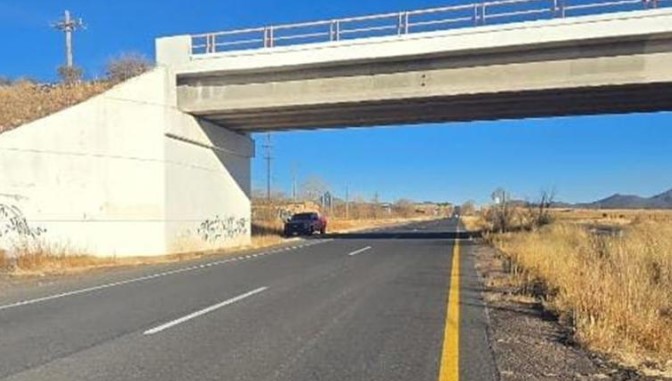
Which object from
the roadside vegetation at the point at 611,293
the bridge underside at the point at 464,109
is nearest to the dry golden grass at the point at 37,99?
the bridge underside at the point at 464,109

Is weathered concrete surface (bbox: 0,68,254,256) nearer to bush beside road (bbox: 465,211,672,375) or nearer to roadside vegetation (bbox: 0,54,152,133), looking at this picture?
roadside vegetation (bbox: 0,54,152,133)

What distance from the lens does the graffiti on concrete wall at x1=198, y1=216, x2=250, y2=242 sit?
30.9 meters

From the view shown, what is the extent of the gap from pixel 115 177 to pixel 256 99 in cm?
624

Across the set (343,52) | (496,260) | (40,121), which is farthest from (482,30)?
(40,121)

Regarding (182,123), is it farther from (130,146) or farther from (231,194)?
(231,194)

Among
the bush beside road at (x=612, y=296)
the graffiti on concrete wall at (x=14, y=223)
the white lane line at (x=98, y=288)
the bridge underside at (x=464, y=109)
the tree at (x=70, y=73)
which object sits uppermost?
the tree at (x=70, y=73)

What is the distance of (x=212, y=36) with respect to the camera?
97.3 ft

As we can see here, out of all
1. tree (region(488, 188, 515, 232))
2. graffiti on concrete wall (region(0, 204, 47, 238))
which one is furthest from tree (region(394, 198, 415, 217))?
graffiti on concrete wall (region(0, 204, 47, 238))

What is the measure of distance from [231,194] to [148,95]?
26.4 feet

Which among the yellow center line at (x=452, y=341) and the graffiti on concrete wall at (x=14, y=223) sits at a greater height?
the graffiti on concrete wall at (x=14, y=223)

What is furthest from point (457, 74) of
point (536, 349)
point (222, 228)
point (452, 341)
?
point (536, 349)

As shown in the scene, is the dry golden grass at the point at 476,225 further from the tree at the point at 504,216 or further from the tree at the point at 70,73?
the tree at the point at 70,73

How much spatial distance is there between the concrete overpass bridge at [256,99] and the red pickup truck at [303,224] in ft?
50.9

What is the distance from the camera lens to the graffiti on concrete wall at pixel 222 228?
30.9 meters
